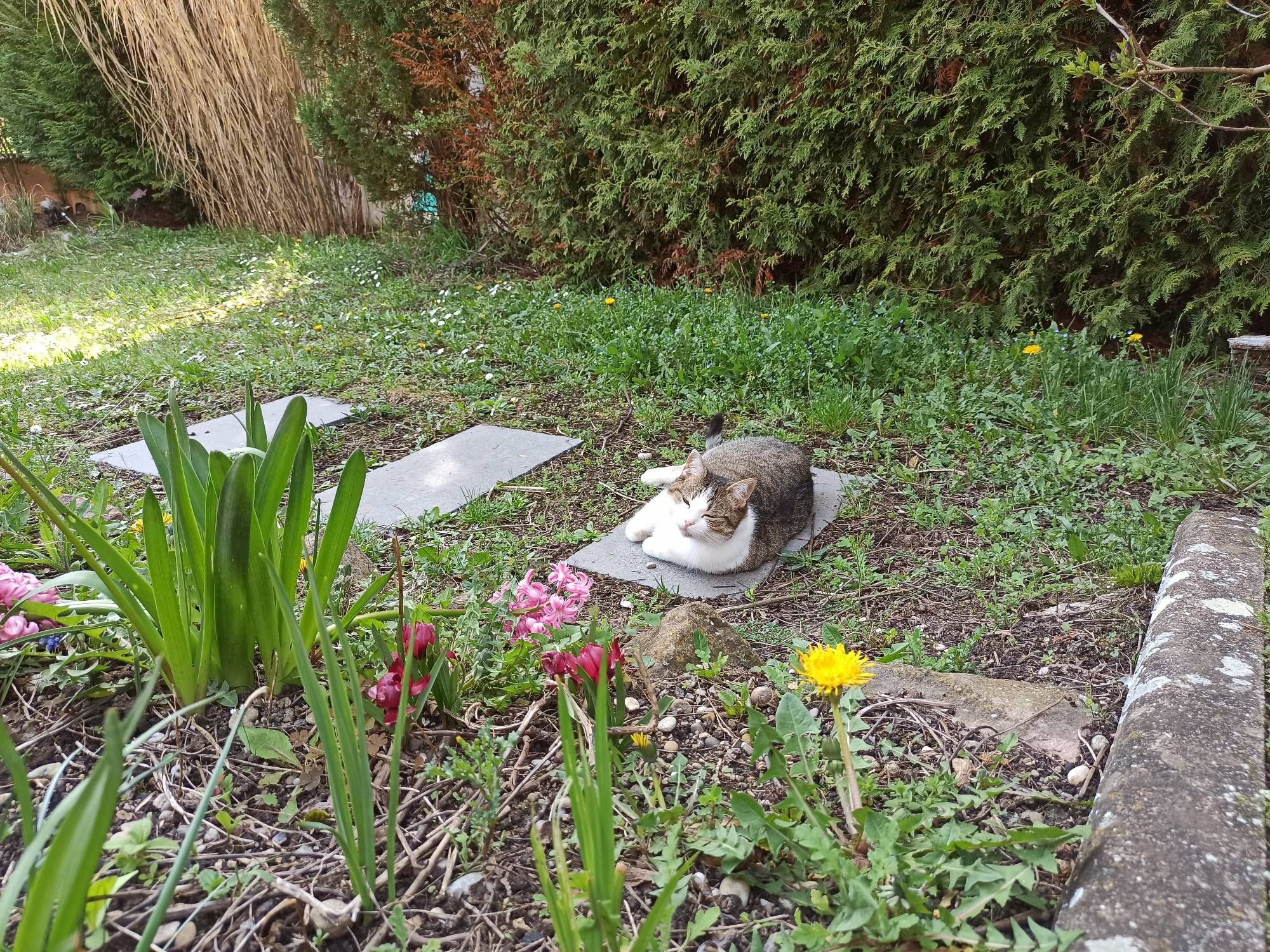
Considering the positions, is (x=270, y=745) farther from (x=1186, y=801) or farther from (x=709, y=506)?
(x=709, y=506)

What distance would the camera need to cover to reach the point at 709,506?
9.12ft

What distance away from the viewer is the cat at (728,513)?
282 cm

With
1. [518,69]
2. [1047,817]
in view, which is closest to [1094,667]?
[1047,817]

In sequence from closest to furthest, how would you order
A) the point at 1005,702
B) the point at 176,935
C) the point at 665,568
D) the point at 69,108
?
the point at 176,935, the point at 1005,702, the point at 665,568, the point at 69,108

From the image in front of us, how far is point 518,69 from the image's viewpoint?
20.1 ft

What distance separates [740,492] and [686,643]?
3.22ft

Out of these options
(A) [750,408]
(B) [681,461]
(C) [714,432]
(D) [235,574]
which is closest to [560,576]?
(D) [235,574]

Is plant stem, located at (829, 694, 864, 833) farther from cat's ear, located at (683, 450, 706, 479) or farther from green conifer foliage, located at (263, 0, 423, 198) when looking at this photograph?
green conifer foliage, located at (263, 0, 423, 198)

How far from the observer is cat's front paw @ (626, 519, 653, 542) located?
10.0ft

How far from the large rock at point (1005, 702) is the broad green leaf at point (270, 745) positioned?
1.18 metres

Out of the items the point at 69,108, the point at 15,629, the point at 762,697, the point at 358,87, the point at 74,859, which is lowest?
the point at 762,697

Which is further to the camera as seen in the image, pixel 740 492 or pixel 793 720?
pixel 740 492

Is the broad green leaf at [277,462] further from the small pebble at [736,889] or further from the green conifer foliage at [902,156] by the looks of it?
the green conifer foliage at [902,156]

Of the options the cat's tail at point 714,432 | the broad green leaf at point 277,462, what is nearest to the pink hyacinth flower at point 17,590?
the broad green leaf at point 277,462
